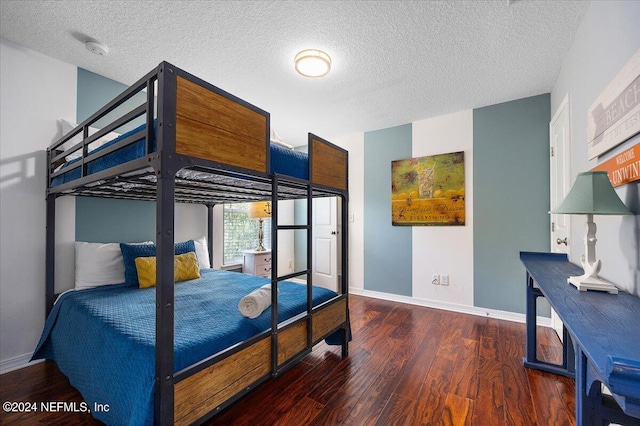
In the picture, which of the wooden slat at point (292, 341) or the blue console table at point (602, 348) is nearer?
the blue console table at point (602, 348)

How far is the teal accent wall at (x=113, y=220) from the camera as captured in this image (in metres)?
→ 2.46

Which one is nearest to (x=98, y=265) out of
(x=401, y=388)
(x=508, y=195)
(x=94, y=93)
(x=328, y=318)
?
(x=94, y=93)

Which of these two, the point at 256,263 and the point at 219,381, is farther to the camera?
the point at 256,263

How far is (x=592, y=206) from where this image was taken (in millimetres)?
1232

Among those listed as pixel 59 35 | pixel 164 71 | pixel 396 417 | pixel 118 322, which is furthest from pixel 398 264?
pixel 59 35

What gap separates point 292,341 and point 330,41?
216cm

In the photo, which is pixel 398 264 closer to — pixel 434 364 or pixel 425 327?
pixel 425 327

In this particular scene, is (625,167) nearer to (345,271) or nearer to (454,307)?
(345,271)

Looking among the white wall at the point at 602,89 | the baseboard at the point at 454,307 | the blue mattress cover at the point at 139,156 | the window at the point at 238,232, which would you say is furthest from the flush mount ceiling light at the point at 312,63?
the baseboard at the point at 454,307

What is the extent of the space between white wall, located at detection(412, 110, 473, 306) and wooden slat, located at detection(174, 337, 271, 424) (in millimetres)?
2575

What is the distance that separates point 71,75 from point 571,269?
418cm

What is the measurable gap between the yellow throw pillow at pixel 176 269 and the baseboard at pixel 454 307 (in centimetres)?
241

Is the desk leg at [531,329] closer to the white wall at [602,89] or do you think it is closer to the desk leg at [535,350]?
the desk leg at [535,350]

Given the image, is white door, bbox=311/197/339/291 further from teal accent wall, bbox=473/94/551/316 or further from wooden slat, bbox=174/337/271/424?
wooden slat, bbox=174/337/271/424
